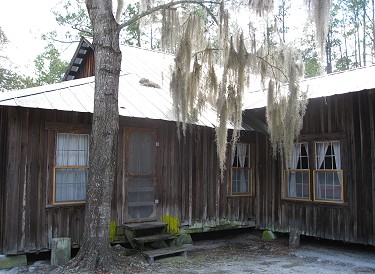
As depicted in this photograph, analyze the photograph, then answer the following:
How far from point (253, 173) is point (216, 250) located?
2675 mm

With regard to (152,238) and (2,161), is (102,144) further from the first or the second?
(152,238)

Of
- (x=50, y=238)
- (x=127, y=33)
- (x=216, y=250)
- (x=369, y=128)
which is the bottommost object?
(x=216, y=250)

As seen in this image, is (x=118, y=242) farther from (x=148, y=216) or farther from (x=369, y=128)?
(x=369, y=128)

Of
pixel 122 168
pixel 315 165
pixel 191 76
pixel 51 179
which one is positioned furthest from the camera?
pixel 315 165

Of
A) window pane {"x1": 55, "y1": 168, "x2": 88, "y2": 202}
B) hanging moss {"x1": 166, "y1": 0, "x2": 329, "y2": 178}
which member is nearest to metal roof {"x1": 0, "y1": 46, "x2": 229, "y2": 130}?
hanging moss {"x1": 166, "y1": 0, "x2": 329, "y2": 178}

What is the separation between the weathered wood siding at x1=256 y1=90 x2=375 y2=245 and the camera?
781 cm

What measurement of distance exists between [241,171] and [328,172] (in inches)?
92.6

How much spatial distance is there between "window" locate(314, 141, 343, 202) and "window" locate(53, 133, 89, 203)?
521 cm

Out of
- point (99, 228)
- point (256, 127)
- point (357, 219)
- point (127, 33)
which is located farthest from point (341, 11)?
point (99, 228)

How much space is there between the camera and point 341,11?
23.8 m

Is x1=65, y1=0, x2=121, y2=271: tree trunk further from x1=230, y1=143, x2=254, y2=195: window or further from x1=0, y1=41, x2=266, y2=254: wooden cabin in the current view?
x1=230, y1=143, x2=254, y2=195: window

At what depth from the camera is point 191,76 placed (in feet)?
25.4

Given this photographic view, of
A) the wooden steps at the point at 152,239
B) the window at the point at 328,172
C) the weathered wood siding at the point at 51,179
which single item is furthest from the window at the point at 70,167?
the window at the point at 328,172

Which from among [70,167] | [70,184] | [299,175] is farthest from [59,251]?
[299,175]
